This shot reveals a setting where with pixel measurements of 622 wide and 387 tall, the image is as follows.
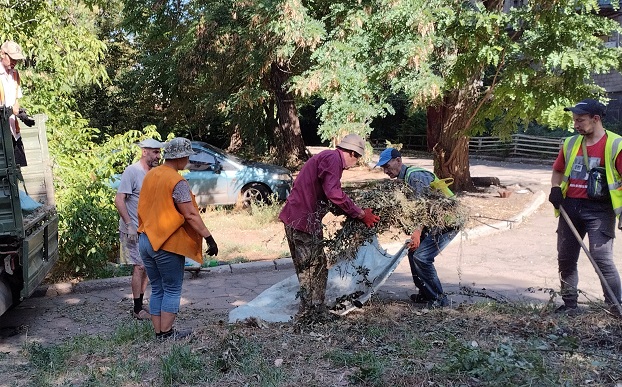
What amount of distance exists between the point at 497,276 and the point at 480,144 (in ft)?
74.4

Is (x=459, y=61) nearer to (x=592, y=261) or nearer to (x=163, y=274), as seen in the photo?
(x=592, y=261)

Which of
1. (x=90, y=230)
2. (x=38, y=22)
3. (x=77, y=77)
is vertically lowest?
(x=90, y=230)

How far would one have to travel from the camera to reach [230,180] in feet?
41.4

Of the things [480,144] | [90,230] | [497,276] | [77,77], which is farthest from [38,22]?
[480,144]

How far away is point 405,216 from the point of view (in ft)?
17.0

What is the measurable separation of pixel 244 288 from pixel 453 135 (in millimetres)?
7279

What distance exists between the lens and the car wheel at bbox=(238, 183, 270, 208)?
12656mm

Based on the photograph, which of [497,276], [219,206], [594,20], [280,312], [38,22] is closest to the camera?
[280,312]

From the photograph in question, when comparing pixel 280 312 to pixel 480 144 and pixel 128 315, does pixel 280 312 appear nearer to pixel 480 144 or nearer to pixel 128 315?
pixel 128 315

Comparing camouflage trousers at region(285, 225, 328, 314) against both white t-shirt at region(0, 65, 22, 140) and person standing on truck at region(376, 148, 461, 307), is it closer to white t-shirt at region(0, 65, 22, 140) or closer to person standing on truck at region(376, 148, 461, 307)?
person standing on truck at region(376, 148, 461, 307)

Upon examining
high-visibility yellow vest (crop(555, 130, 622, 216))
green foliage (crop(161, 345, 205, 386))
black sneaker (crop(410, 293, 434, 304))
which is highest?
high-visibility yellow vest (crop(555, 130, 622, 216))

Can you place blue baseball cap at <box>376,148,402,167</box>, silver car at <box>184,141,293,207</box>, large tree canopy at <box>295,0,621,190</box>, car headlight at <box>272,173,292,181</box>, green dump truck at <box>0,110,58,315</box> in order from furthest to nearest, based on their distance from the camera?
car headlight at <box>272,173,292,181</box>
silver car at <box>184,141,293,207</box>
large tree canopy at <box>295,0,621,190</box>
blue baseball cap at <box>376,148,402,167</box>
green dump truck at <box>0,110,58,315</box>

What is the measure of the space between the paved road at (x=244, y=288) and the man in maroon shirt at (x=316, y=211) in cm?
129

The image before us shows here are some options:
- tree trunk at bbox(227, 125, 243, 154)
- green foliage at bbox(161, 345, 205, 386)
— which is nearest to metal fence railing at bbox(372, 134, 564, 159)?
tree trunk at bbox(227, 125, 243, 154)
